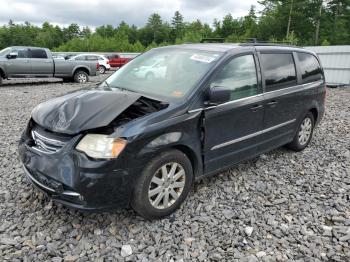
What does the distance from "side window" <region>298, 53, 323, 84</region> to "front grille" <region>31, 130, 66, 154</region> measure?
3.75 metres

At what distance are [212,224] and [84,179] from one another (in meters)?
1.37

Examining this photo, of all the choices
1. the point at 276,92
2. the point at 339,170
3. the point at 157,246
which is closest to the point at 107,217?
the point at 157,246

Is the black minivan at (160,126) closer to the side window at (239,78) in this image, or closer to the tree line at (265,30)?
the side window at (239,78)

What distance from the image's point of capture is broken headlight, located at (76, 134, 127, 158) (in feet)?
9.11

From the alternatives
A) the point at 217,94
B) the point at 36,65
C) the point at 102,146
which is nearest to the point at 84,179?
the point at 102,146

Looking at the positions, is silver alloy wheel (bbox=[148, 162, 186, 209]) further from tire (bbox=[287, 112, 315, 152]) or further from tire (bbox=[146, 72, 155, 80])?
tire (bbox=[287, 112, 315, 152])

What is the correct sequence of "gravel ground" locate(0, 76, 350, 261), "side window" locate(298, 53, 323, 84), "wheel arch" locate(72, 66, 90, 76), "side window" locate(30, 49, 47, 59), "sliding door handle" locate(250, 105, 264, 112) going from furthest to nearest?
"wheel arch" locate(72, 66, 90, 76)
"side window" locate(30, 49, 47, 59)
"side window" locate(298, 53, 323, 84)
"sliding door handle" locate(250, 105, 264, 112)
"gravel ground" locate(0, 76, 350, 261)

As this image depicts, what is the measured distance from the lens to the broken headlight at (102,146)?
2.78 metres

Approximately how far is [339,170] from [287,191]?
4.00 feet

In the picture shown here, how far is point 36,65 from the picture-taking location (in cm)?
1382

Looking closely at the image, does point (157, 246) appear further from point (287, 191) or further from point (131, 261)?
point (287, 191)

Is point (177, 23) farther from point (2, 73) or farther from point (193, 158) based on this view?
point (193, 158)

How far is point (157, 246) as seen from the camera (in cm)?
293

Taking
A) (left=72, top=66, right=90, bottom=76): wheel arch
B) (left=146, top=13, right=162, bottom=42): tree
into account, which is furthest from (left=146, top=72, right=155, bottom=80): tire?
(left=146, top=13, right=162, bottom=42): tree
